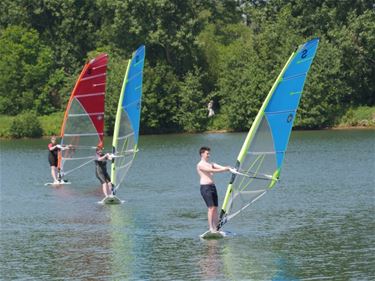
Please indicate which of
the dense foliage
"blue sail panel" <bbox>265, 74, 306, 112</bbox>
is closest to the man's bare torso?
"blue sail panel" <bbox>265, 74, 306, 112</bbox>

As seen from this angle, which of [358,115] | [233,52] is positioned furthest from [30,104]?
[358,115]

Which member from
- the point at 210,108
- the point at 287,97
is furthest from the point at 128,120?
the point at 210,108

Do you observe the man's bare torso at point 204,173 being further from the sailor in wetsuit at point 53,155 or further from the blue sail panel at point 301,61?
the sailor in wetsuit at point 53,155

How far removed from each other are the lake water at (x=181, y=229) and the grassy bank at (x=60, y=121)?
27.3 meters

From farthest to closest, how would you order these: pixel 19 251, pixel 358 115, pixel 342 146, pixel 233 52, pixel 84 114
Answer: pixel 233 52 < pixel 358 115 < pixel 342 146 < pixel 84 114 < pixel 19 251

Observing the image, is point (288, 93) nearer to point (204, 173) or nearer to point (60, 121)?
point (204, 173)

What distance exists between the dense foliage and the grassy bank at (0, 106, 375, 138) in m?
0.61

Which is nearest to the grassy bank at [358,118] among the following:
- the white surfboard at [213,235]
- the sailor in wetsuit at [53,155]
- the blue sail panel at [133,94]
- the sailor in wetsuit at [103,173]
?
the sailor in wetsuit at [53,155]

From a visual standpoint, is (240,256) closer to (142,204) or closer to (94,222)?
(94,222)

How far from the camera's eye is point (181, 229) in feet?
69.7

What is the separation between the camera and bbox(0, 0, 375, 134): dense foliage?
6581 cm

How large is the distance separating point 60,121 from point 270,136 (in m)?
51.0

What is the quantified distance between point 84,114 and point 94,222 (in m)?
9.88

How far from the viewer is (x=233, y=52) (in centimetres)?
7075
